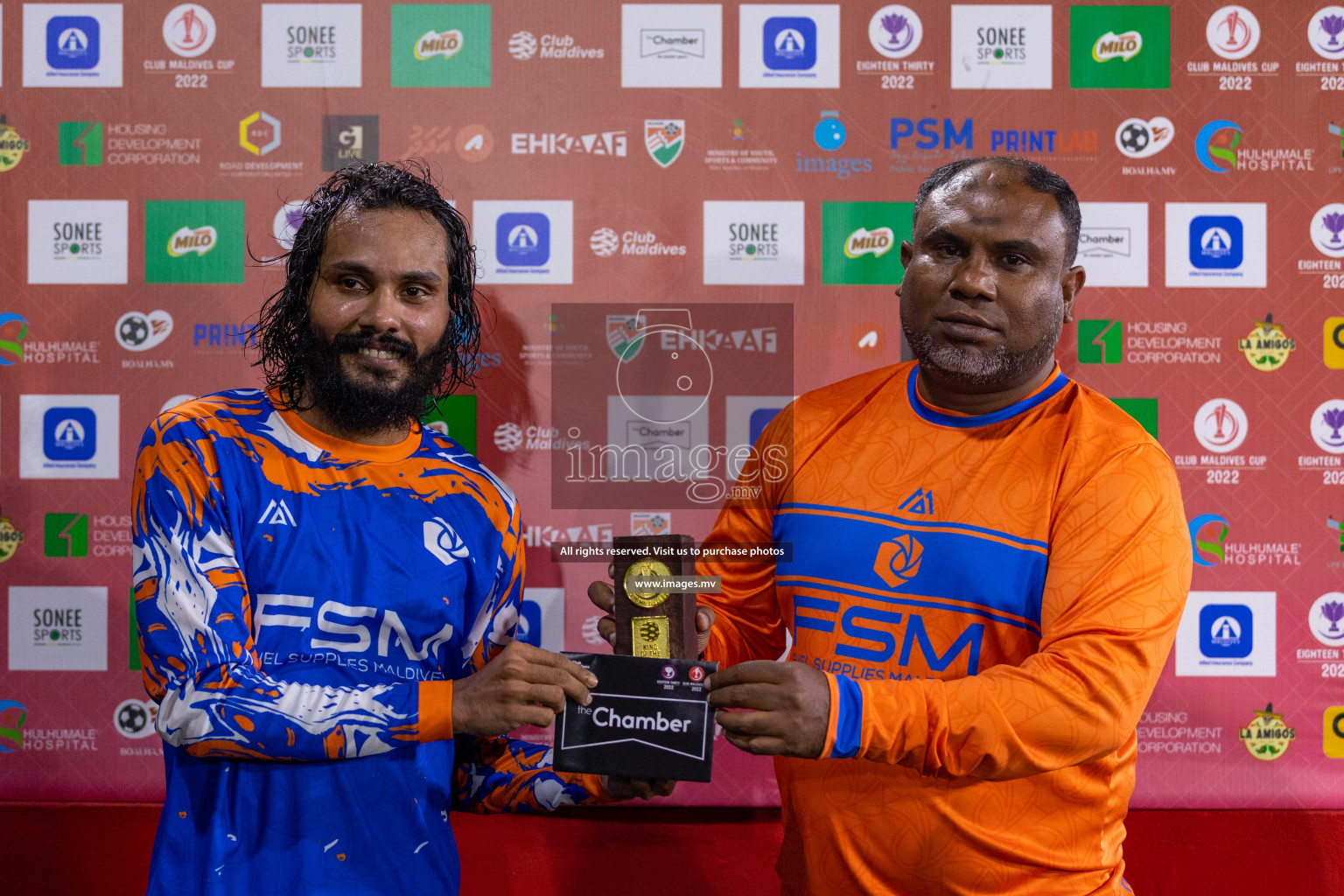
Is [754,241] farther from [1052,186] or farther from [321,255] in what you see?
[321,255]

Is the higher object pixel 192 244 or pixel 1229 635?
pixel 192 244

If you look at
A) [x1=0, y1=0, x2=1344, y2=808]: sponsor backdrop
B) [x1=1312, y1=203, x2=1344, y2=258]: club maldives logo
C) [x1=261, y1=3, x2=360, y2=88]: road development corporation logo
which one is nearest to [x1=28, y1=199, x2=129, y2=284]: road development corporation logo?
→ [x1=0, y1=0, x2=1344, y2=808]: sponsor backdrop

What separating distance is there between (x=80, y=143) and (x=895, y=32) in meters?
2.06

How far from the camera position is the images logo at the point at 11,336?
87.7 inches

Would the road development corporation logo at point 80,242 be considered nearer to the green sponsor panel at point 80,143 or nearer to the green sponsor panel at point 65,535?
the green sponsor panel at point 80,143

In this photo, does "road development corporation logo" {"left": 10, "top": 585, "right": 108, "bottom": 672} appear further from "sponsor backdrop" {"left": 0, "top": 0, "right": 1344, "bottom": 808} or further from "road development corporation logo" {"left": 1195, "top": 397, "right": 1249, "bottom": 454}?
"road development corporation logo" {"left": 1195, "top": 397, "right": 1249, "bottom": 454}

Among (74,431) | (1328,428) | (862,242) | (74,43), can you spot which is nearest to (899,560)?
(862,242)

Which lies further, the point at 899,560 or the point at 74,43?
the point at 74,43

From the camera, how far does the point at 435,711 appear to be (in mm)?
1287

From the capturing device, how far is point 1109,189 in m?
2.22

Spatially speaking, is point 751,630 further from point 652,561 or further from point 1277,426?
point 1277,426

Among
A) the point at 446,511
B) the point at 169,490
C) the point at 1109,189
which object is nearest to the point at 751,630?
the point at 446,511

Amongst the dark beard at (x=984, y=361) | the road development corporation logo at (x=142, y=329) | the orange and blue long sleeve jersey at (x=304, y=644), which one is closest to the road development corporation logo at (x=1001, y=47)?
the dark beard at (x=984, y=361)

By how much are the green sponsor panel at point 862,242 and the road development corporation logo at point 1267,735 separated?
4.65ft
